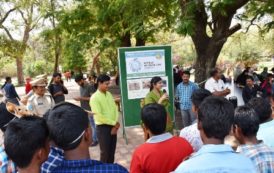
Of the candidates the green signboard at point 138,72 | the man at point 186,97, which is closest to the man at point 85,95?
the green signboard at point 138,72

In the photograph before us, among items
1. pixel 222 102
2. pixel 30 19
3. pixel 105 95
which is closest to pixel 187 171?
pixel 222 102

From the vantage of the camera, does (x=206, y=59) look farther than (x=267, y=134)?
Yes

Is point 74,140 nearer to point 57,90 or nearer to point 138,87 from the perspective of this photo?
point 138,87

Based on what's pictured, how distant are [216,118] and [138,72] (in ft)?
16.3

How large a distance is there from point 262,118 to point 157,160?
3.81 feet

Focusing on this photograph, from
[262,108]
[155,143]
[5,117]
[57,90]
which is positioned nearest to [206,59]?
[57,90]

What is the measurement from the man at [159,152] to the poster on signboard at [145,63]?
419 cm

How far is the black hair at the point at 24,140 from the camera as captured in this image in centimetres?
182

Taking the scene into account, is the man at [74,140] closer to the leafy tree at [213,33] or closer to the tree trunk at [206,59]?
the leafy tree at [213,33]

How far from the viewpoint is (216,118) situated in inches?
79.7

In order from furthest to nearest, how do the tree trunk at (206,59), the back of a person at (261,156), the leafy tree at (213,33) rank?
1. the tree trunk at (206,59)
2. the leafy tree at (213,33)
3. the back of a person at (261,156)

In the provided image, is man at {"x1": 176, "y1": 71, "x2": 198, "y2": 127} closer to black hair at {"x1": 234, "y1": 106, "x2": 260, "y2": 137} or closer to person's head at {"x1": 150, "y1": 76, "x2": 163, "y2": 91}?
person's head at {"x1": 150, "y1": 76, "x2": 163, "y2": 91}

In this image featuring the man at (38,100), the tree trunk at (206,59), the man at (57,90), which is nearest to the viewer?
the man at (38,100)

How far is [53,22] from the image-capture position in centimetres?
1402
